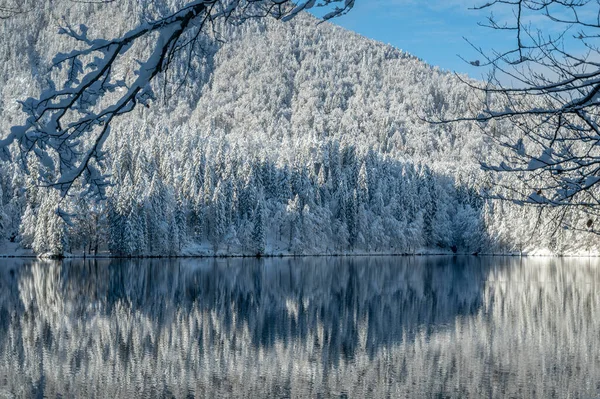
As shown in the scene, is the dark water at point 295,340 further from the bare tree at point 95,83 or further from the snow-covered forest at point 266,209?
the snow-covered forest at point 266,209

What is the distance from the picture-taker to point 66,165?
4.17 m

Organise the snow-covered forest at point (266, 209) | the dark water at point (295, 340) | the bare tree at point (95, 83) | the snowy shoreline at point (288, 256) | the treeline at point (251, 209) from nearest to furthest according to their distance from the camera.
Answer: the bare tree at point (95, 83) < the dark water at point (295, 340) < the treeline at point (251, 209) < the snow-covered forest at point (266, 209) < the snowy shoreline at point (288, 256)

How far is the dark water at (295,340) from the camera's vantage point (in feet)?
62.9

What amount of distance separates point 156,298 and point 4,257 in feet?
175

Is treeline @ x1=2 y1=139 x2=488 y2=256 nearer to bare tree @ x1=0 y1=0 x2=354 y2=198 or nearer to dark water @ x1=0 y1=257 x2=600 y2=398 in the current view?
dark water @ x1=0 y1=257 x2=600 y2=398

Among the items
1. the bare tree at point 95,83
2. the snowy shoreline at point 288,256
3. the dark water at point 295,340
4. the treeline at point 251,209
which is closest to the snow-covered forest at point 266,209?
the treeline at point 251,209

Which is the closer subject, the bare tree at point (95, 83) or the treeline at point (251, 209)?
the bare tree at point (95, 83)

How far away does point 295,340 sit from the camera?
2575 cm

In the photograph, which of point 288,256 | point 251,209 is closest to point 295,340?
point 251,209

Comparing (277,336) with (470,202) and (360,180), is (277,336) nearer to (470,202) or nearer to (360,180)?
(360,180)

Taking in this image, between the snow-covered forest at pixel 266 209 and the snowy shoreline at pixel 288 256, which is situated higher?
the snow-covered forest at pixel 266 209

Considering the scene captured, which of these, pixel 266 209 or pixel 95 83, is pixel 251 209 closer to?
pixel 266 209

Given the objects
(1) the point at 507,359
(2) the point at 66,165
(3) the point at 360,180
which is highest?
(3) the point at 360,180

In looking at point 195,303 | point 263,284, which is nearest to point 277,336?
point 195,303
